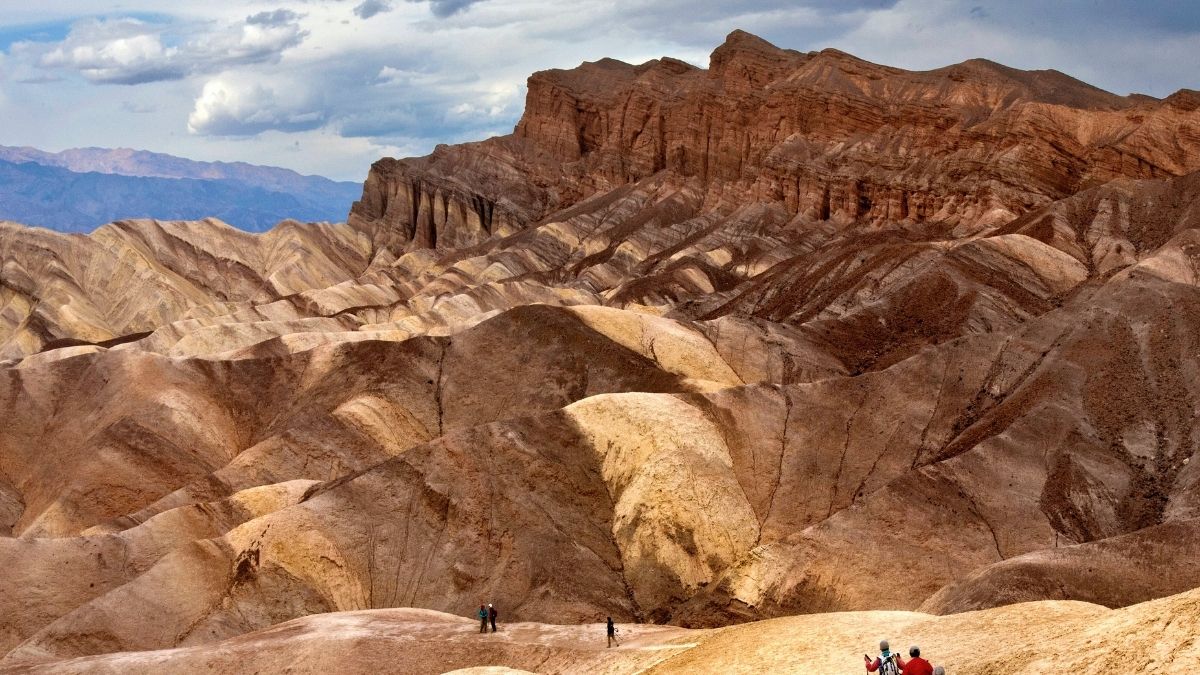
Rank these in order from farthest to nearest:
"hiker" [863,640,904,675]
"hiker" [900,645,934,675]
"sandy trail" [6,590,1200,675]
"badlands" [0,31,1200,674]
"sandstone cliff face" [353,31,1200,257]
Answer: "sandstone cliff face" [353,31,1200,257]
"badlands" [0,31,1200,674]
"hiker" [863,640,904,675]
"hiker" [900,645,934,675]
"sandy trail" [6,590,1200,675]

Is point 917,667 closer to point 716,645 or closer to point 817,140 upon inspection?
point 716,645

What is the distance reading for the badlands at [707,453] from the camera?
147 ft

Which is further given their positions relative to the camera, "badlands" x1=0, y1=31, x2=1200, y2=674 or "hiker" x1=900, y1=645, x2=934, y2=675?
"badlands" x1=0, y1=31, x2=1200, y2=674

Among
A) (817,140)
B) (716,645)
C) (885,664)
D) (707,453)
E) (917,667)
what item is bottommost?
(716,645)

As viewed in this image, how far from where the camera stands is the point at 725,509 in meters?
58.9

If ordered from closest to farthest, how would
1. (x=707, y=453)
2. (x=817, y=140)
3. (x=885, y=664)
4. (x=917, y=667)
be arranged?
(x=917, y=667) < (x=885, y=664) < (x=707, y=453) < (x=817, y=140)

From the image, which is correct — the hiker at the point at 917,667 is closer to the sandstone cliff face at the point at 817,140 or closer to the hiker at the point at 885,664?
the hiker at the point at 885,664

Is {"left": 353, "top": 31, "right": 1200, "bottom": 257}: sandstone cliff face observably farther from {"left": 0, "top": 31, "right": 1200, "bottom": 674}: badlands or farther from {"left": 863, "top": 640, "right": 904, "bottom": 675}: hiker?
{"left": 863, "top": 640, "right": 904, "bottom": 675}: hiker

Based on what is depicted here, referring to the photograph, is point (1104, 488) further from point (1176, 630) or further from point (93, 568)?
point (93, 568)

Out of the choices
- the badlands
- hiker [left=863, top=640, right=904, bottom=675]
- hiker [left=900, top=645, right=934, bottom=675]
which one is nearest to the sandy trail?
the badlands

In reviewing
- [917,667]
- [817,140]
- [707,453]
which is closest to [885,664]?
[917,667]

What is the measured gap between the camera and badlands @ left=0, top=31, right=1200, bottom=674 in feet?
147

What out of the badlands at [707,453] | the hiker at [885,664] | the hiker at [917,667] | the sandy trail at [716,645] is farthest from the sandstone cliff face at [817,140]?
the hiker at [917,667]

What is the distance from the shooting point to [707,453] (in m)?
60.8
